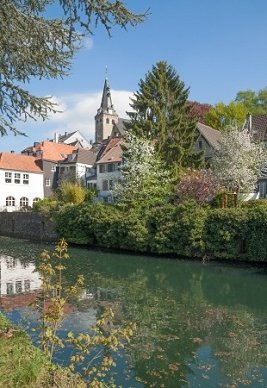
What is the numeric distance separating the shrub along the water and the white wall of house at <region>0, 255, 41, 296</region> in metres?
8.73

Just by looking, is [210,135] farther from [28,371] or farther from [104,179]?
[28,371]

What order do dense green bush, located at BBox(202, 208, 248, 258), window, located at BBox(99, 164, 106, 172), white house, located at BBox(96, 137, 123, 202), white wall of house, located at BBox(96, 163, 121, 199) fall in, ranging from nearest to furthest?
1. dense green bush, located at BBox(202, 208, 248, 258)
2. white house, located at BBox(96, 137, 123, 202)
3. white wall of house, located at BBox(96, 163, 121, 199)
4. window, located at BBox(99, 164, 106, 172)

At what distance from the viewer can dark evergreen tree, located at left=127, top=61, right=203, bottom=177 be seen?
41.2 m

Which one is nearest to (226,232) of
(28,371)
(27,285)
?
(27,285)

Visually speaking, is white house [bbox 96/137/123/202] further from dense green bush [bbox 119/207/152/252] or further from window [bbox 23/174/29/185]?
dense green bush [bbox 119/207/152/252]

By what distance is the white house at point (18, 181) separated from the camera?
63.0 metres

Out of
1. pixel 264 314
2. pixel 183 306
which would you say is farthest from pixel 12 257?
pixel 264 314

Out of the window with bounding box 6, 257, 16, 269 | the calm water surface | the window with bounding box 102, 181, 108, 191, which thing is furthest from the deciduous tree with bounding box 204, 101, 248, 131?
the window with bounding box 6, 257, 16, 269

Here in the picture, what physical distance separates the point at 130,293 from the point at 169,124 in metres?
26.3

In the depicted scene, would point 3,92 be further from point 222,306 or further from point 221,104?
point 221,104

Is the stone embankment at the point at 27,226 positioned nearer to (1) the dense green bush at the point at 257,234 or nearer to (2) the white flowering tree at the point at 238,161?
(2) the white flowering tree at the point at 238,161

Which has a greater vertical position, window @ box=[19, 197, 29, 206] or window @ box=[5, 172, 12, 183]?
window @ box=[5, 172, 12, 183]

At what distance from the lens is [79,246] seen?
1538 inches

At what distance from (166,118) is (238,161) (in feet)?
28.5
